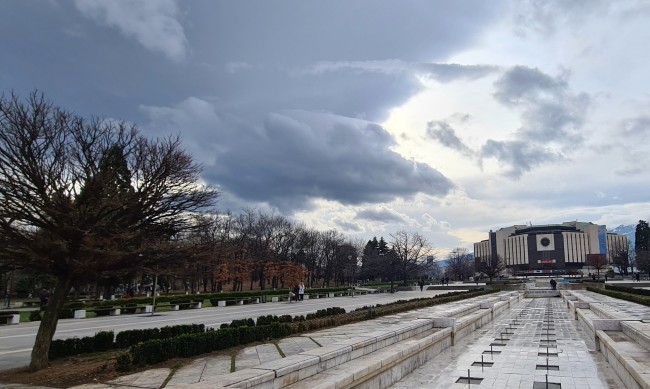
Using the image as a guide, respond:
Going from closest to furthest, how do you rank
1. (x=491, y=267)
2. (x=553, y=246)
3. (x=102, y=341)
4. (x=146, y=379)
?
(x=146, y=379) → (x=102, y=341) → (x=491, y=267) → (x=553, y=246)

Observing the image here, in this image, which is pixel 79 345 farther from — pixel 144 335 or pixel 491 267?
pixel 491 267

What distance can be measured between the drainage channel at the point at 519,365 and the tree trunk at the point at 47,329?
739 centimetres

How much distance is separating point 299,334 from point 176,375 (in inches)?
253

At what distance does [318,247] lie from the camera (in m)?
91.7

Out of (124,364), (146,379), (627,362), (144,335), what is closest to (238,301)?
(144,335)

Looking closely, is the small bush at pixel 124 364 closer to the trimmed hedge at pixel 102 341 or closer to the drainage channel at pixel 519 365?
the trimmed hedge at pixel 102 341

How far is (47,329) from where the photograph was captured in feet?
31.3

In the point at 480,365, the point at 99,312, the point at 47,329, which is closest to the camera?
the point at 47,329

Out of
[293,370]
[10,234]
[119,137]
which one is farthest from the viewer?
[119,137]

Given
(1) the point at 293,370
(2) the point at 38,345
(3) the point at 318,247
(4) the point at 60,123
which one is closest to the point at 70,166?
(4) the point at 60,123

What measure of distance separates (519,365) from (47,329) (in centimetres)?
1084

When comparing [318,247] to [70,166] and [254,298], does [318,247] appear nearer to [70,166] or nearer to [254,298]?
[254,298]

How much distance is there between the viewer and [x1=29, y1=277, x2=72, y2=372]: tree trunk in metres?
9.29

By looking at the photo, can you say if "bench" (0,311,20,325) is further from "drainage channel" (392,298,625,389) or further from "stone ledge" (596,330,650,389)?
"stone ledge" (596,330,650,389)
